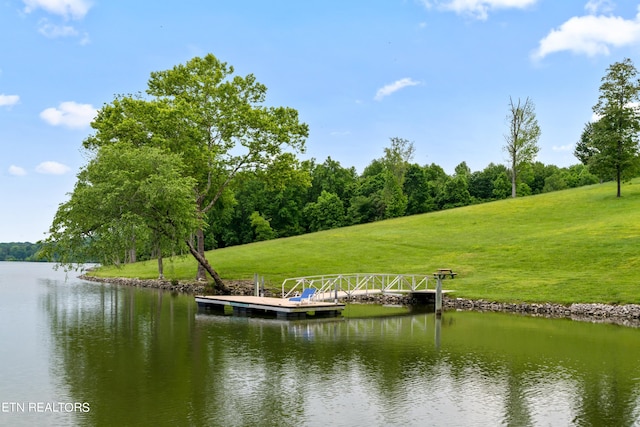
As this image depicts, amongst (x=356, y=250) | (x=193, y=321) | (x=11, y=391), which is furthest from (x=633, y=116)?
(x=11, y=391)

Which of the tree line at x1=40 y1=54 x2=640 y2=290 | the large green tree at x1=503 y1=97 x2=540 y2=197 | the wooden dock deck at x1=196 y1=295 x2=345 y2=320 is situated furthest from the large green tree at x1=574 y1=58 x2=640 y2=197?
the wooden dock deck at x1=196 y1=295 x2=345 y2=320

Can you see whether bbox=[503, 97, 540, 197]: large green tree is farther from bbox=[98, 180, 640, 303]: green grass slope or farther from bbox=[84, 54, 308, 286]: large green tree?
bbox=[84, 54, 308, 286]: large green tree

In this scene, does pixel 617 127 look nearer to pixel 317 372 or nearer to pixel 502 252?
pixel 502 252

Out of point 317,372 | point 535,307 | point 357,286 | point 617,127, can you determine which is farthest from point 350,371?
point 617,127

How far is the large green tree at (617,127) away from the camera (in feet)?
214

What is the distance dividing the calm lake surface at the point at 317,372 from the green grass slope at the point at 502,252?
27.4 feet

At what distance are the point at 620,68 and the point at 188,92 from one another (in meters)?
50.7

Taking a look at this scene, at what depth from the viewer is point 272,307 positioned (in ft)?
117

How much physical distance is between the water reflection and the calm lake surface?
0.20ft

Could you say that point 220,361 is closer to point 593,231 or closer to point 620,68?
point 593,231

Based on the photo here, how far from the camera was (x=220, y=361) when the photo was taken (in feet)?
70.8

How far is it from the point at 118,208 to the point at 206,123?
15.4 metres

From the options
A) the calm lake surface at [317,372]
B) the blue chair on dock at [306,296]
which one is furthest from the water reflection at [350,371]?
the blue chair on dock at [306,296]

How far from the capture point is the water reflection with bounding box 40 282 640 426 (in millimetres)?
15406
